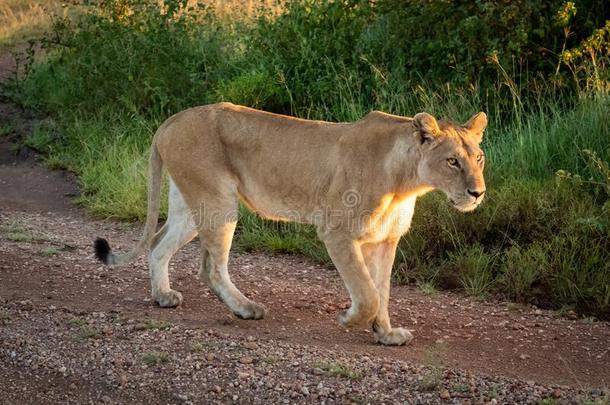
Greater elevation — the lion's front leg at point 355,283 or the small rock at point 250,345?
the lion's front leg at point 355,283

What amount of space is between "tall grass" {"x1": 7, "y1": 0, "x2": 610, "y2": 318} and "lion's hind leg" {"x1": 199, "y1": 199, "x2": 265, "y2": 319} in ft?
5.02

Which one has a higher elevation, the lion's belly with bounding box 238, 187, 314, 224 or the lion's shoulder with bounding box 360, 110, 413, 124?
the lion's shoulder with bounding box 360, 110, 413, 124

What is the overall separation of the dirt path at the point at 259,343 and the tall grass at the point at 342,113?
374 millimetres

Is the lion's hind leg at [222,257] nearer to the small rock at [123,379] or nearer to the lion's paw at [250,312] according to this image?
the lion's paw at [250,312]

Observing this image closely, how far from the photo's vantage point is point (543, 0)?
8734 millimetres

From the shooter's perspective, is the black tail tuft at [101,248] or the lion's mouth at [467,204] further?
the black tail tuft at [101,248]

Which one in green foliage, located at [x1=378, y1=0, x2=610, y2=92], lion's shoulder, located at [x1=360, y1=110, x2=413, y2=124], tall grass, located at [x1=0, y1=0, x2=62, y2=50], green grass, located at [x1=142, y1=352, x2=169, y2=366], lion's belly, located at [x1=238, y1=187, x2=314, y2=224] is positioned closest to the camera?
green grass, located at [x1=142, y1=352, x2=169, y2=366]

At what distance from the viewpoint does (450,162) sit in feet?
17.3

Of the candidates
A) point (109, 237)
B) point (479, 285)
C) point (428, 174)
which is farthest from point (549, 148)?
point (109, 237)

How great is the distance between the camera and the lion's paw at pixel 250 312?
5984 millimetres

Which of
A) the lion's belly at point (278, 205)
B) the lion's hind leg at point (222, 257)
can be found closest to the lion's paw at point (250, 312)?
the lion's hind leg at point (222, 257)

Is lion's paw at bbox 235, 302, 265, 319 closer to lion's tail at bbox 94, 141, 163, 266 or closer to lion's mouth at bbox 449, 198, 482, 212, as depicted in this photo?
lion's tail at bbox 94, 141, 163, 266

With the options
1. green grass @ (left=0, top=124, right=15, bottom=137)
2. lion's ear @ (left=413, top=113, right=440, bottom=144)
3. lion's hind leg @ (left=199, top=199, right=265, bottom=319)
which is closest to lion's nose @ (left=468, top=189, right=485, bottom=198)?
lion's ear @ (left=413, top=113, right=440, bottom=144)

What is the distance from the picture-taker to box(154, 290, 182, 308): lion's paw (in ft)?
20.2
